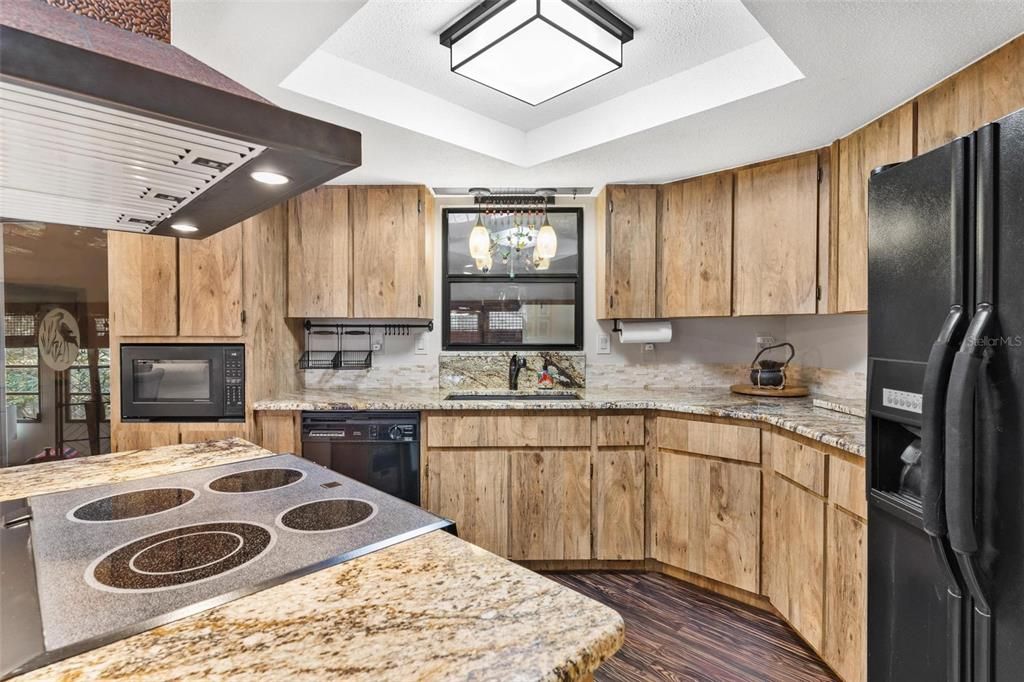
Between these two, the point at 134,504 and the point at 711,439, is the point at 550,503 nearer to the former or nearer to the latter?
the point at 711,439

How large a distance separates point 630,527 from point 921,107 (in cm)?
219

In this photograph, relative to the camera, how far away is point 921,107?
172cm

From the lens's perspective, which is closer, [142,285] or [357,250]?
[142,285]

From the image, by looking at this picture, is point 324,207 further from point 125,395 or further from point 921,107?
point 921,107

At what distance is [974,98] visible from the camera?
1519 mm

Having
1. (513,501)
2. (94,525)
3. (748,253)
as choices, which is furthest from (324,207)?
(748,253)

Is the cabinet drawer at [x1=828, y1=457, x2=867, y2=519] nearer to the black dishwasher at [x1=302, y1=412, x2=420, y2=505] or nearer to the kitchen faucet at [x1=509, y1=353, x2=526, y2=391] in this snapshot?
the kitchen faucet at [x1=509, y1=353, x2=526, y2=391]

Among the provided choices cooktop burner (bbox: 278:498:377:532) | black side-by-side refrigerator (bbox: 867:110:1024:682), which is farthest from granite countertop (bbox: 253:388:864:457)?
cooktop burner (bbox: 278:498:377:532)

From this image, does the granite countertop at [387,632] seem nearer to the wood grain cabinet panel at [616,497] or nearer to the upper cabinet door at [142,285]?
the wood grain cabinet panel at [616,497]

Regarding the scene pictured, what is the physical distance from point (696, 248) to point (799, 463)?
128 centimetres

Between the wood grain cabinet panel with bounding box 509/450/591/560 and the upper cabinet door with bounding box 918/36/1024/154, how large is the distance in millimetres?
1934

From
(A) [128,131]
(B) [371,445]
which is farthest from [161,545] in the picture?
(B) [371,445]

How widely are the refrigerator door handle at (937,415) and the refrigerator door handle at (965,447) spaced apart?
0.03m

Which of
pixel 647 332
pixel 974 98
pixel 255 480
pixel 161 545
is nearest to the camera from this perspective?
pixel 161 545
